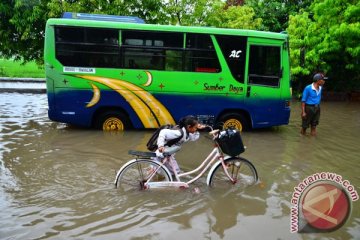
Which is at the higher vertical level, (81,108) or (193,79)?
(193,79)

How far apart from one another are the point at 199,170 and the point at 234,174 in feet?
1.93

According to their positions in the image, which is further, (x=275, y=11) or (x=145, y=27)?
(x=275, y=11)

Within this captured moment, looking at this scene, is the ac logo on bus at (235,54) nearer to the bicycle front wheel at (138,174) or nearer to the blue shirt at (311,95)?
the blue shirt at (311,95)

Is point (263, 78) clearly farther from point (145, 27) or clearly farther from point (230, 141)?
point (230, 141)

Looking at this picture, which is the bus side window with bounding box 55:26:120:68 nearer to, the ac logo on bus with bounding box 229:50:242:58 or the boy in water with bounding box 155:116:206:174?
the ac logo on bus with bounding box 229:50:242:58

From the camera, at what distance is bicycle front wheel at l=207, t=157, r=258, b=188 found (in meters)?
6.05

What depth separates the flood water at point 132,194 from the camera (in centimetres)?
477

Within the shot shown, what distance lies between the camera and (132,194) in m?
5.77

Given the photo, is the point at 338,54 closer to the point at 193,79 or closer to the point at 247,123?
the point at 247,123

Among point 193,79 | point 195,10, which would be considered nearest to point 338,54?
point 195,10

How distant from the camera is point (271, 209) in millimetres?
5500

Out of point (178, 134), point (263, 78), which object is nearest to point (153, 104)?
point (263, 78)

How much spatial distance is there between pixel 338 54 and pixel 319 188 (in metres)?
14.7

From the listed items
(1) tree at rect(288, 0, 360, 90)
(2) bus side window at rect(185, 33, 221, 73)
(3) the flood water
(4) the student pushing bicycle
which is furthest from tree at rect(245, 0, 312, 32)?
(4) the student pushing bicycle
